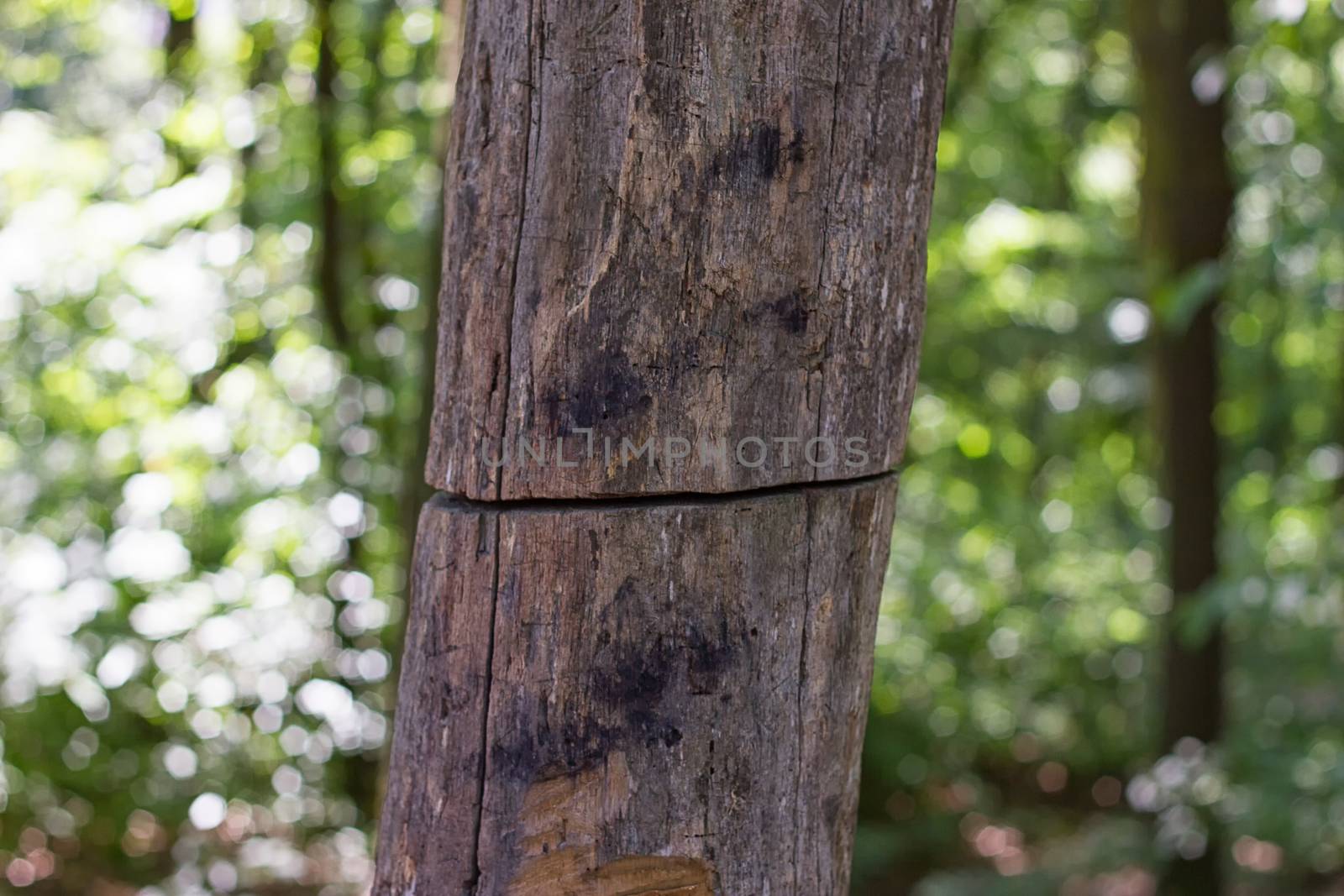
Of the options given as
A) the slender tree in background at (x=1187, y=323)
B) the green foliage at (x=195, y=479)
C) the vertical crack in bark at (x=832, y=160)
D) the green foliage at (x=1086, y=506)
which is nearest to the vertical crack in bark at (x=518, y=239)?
the vertical crack in bark at (x=832, y=160)

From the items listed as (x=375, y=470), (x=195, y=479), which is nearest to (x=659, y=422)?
(x=195, y=479)

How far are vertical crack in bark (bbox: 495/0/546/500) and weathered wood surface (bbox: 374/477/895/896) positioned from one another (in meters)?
0.09

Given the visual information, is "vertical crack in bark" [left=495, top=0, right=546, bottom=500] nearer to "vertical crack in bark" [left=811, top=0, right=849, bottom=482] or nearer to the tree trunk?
the tree trunk

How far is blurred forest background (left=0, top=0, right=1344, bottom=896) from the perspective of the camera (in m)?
3.78

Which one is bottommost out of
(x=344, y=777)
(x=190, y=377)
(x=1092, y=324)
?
(x=344, y=777)

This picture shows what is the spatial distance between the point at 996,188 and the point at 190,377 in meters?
5.06

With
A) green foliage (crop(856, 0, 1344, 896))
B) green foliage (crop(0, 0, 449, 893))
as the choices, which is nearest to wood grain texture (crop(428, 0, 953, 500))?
green foliage (crop(856, 0, 1344, 896))

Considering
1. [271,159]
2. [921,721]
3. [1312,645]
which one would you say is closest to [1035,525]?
[921,721]

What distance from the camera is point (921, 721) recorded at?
238 inches

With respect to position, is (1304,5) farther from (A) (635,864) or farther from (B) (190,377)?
(B) (190,377)

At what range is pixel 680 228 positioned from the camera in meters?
1.18

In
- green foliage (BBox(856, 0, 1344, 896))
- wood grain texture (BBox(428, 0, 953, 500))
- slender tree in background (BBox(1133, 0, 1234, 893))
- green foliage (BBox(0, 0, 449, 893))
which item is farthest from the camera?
slender tree in background (BBox(1133, 0, 1234, 893))

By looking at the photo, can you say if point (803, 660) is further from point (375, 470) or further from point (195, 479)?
point (375, 470)

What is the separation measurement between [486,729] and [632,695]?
0.17m
